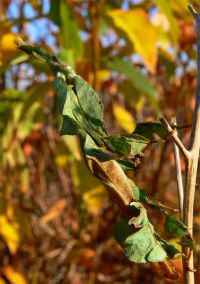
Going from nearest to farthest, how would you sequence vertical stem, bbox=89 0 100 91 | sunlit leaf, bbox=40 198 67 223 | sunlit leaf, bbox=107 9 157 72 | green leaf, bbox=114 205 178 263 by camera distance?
green leaf, bbox=114 205 178 263 → sunlit leaf, bbox=107 9 157 72 → vertical stem, bbox=89 0 100 91 → sunlit leaf, bbox=40 198 67 223

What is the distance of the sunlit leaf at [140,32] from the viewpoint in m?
1.23

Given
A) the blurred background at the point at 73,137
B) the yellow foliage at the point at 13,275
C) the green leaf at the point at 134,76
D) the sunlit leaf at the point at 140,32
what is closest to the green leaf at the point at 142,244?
the blurred background at the point at 73,137

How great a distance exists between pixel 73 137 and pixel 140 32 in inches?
12.4

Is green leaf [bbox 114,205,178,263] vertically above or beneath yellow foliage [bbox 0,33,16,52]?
beneath

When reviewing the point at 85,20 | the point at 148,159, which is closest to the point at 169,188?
the point at 148,159

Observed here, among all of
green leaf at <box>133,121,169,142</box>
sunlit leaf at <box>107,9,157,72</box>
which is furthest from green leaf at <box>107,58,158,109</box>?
green leaf at <box>133,121,169,142</box>

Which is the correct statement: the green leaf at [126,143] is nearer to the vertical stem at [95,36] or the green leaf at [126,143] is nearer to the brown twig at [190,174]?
the brown twig at [190,174]

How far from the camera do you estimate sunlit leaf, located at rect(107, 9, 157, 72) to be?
48.3 inches

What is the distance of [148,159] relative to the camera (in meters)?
1.97

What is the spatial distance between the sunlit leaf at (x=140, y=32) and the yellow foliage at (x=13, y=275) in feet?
2.05

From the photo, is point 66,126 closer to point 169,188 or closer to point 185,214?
point 185,214

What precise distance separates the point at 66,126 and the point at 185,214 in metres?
0.13

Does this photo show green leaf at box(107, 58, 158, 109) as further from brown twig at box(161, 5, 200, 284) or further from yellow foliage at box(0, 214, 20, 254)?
brown twig at box(161, 5, 200, 284)

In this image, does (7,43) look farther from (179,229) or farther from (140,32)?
(179,229)
